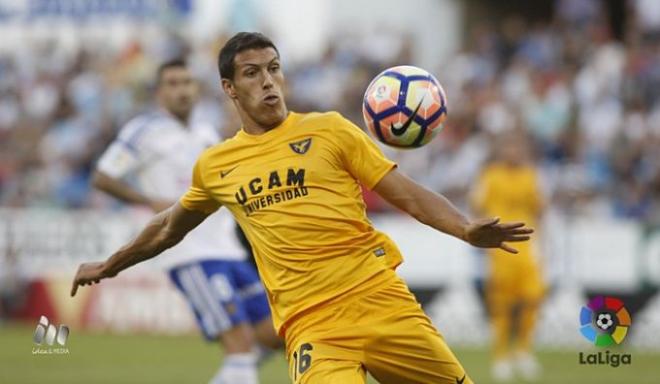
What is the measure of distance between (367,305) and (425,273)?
40.0ft

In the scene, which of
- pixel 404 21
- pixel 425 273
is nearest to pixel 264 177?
pixel 425 273

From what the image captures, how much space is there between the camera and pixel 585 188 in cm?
1958

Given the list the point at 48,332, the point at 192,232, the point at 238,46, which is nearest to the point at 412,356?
the point at 238,46

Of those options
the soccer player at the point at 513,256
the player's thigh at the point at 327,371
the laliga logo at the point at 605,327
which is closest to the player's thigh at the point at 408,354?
the player's thigh at the point at 327,371

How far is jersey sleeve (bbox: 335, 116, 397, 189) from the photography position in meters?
7.05

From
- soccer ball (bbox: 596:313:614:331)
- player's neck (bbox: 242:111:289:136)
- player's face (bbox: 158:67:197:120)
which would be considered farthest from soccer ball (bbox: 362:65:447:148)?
player's face (bbox: 158:67:197:120)

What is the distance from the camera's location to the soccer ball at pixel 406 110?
7270 mm

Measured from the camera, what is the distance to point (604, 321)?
8.80 meters

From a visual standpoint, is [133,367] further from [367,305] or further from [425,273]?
[367,305]

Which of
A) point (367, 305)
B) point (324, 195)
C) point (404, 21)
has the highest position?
point (404, 21)

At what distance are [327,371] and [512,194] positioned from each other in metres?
9.61

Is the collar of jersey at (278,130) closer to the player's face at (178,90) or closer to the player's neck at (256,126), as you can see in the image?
the player's neck at (256,126)

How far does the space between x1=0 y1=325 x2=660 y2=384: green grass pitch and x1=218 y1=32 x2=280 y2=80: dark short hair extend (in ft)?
22.6

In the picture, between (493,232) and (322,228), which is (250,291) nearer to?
(322,228)
